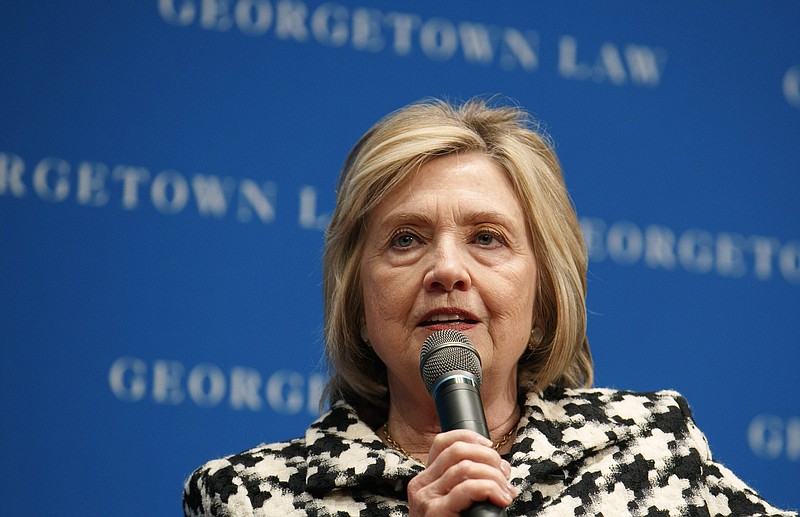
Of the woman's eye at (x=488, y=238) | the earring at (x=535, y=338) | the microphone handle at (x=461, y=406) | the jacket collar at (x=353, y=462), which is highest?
the woman's eye at (x=488, y=238)

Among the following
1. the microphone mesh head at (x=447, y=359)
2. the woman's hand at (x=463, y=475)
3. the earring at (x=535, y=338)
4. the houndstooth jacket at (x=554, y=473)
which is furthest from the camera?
the earring at (x=535, y=338)

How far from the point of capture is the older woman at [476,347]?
212 cm

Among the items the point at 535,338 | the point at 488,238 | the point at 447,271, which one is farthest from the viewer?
the point at 535,338

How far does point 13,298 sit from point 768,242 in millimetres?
2140

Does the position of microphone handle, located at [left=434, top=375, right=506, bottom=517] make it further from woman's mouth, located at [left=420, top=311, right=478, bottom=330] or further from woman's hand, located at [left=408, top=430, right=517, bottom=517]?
woman's mouth, located at [left=420, top=311, right=478, bottom=330]

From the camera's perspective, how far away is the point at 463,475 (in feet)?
4.99

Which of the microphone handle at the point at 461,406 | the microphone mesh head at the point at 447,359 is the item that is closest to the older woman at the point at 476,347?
the microphone mesh head at the point at 447,359

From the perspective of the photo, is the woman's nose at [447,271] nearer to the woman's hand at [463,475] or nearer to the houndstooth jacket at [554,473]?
the houndstooth jacket at [554,473]

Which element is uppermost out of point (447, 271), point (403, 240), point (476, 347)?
point (403, 240)

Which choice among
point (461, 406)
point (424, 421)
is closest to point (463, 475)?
point (461, 406)

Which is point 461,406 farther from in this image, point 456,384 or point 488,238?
point 488,238

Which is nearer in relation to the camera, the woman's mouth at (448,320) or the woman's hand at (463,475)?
the woman's hand at (463,475)

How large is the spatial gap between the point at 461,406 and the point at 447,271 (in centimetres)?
55

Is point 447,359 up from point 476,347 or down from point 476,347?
down
